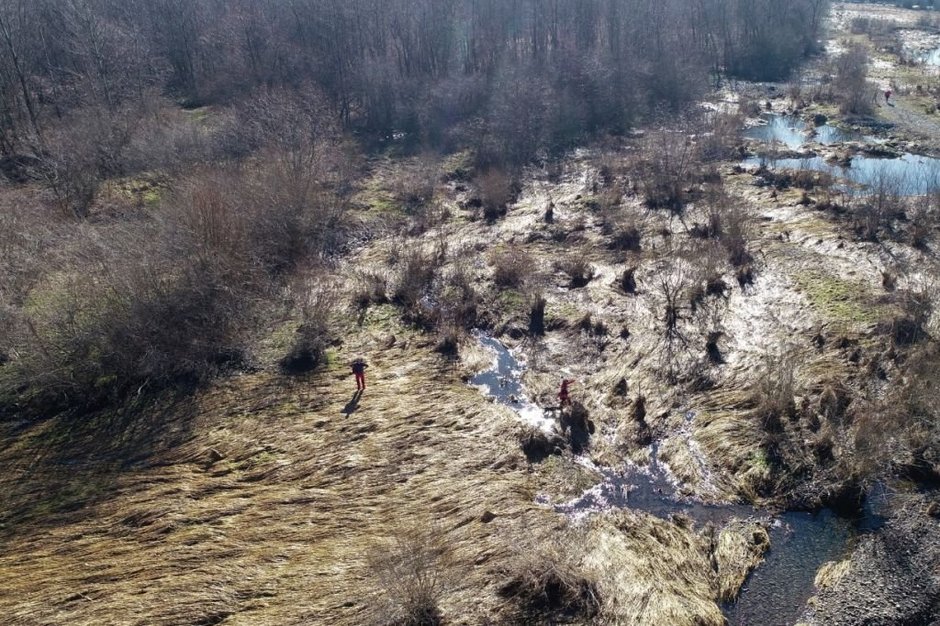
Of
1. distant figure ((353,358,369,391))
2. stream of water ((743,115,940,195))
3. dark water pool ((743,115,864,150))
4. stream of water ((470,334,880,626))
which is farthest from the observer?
dark water pool ((743,115,864,150))

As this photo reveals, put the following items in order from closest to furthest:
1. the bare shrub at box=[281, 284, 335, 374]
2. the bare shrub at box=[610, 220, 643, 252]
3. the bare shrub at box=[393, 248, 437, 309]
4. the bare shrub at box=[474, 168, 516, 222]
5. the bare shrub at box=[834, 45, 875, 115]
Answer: the bare shrub at box=[281, 284, 335, 374] → the bare shrub at box=[393, 248, 437, 309] → the bare shrub at box=[610, 220, 643, 252] → the bare shrub at box=[474, 168, 516, 222] → the bare shrub at box=[834, 45, 875, 115]

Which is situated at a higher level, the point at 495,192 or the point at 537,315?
the point at 495,192

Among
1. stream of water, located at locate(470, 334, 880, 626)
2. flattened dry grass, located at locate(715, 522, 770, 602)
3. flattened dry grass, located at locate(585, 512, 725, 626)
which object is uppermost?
flattened dry grass, located at locate(585, 512, 725, 626)

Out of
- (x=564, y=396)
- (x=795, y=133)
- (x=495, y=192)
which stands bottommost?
(x=564, y=396)

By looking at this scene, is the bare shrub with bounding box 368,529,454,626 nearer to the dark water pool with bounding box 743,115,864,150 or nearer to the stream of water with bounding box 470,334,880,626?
the stream of water with bounding box 470,334,880,626

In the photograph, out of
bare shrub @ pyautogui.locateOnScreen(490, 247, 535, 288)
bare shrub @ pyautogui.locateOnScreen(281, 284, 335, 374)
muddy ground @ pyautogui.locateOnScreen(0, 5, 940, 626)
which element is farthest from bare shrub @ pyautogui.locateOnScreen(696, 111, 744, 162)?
bare shrub @ pyautogui.locateOnScreen(281, 284, 335, 374)

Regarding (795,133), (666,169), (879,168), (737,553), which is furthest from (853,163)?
(737,553)

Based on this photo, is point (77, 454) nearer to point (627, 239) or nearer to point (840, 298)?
point (627, 239)
